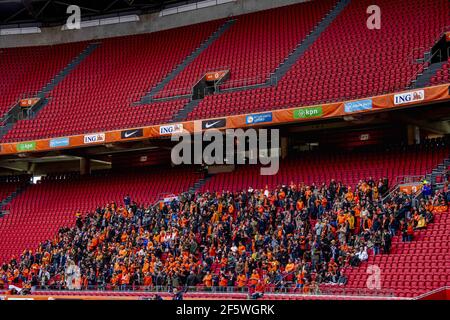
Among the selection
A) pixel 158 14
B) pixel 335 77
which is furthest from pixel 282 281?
pixel 158 14

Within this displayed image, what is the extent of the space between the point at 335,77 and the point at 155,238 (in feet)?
35.9

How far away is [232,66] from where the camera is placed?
110ft

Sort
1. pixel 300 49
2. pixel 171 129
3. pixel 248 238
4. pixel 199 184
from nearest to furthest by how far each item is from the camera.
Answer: pixel 248 238, pixel 171 129, pixel 199 184, pixel 300 49

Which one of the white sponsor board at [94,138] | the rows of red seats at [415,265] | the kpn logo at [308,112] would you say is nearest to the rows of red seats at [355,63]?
the kpn logo at [308,112]

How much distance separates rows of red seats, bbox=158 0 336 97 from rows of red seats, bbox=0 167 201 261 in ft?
15.9

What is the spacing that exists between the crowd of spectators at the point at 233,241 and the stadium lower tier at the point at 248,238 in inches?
Result: 1.7

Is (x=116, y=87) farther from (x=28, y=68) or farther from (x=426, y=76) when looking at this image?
(x=426, y=76)

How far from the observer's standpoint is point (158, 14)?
41.1 metres

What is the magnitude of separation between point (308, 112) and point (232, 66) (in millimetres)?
8936

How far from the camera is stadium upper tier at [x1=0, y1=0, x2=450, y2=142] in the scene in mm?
28000

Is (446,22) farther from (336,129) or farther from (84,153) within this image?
(84,153)

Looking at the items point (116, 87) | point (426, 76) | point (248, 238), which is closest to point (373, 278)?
point (248, 238)

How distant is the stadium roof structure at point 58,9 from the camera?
134 ft

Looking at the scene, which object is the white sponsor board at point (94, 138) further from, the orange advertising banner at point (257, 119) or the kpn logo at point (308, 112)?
the kpn logo at point (308, 112)
